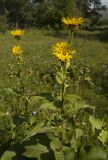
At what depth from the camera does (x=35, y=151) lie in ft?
11.3

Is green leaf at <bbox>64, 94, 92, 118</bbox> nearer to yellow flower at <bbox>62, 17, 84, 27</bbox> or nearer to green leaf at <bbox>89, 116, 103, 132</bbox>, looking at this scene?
green leaf at <bbox>89, 116, 103, 132</bbox>

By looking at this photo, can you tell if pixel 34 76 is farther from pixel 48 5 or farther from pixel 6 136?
pixel 48 5

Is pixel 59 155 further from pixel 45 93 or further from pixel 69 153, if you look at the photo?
pixel 45 93

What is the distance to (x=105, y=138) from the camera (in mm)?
3818

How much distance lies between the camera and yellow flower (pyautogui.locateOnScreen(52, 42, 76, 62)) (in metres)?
3.07

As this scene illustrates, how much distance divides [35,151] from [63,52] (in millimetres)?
841

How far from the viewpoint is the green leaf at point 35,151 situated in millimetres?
3387

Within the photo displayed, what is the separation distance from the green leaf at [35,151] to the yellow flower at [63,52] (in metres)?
0.79

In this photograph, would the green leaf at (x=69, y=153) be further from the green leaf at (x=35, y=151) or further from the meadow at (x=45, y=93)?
the green leaf at (x=35, y=151)

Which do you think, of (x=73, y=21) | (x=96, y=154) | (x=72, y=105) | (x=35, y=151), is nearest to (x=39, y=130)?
(x=35, y=151)

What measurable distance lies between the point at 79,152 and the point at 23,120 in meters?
0.61

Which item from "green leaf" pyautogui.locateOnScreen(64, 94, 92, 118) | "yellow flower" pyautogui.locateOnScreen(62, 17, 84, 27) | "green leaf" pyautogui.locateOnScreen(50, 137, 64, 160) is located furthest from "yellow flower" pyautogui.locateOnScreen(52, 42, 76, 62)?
"green leaf" pyautogui.locateOnScreen(50, 137, 64, 160)

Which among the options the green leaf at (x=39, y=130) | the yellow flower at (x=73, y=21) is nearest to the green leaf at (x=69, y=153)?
the green leaf at (x=39, y=130)

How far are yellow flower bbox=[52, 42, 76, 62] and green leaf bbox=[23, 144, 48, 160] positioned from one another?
79cm
